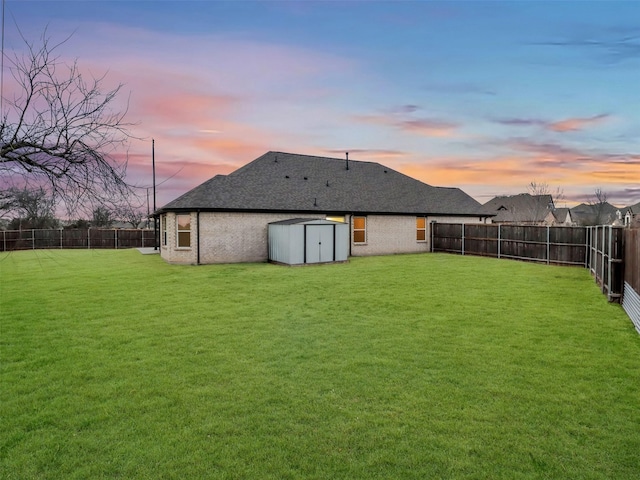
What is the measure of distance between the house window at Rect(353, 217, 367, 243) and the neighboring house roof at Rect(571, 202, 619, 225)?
47335 mm

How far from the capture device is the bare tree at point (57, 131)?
366 cm

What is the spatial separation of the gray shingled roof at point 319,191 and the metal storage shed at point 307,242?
229cm

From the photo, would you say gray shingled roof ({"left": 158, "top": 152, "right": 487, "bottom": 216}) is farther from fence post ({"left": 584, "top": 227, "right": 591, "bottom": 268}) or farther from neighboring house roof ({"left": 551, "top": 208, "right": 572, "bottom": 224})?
neighboring house roof ({"left": 551, "top": 208, "right": 572, "bottom": 224})

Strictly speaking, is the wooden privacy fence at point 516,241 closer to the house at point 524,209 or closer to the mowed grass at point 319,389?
the mowed grass at point 319,389

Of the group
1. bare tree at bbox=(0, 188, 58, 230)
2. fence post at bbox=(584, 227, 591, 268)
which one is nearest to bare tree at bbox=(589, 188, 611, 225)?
fence post at bbox=(584, 227, 591, 268)

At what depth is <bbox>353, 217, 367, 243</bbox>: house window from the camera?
963 inches

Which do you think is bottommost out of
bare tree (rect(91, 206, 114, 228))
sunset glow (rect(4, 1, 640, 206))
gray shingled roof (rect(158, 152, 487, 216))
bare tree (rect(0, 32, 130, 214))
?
bare tree (rect(91, 206, 114, 228))

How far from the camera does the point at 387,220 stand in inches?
1002

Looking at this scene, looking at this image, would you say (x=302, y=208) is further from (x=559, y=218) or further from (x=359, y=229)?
(x=559, y=218)

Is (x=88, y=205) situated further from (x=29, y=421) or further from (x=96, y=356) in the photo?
(x=96, y=356)

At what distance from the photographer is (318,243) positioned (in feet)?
64.9

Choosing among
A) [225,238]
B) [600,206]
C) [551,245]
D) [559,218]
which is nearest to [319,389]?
[225,238]

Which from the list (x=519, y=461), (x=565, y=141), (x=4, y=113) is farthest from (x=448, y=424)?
(x=565, y=141)

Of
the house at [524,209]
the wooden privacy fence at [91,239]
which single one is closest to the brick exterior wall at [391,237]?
the wooden privacy fence at [91,239]
